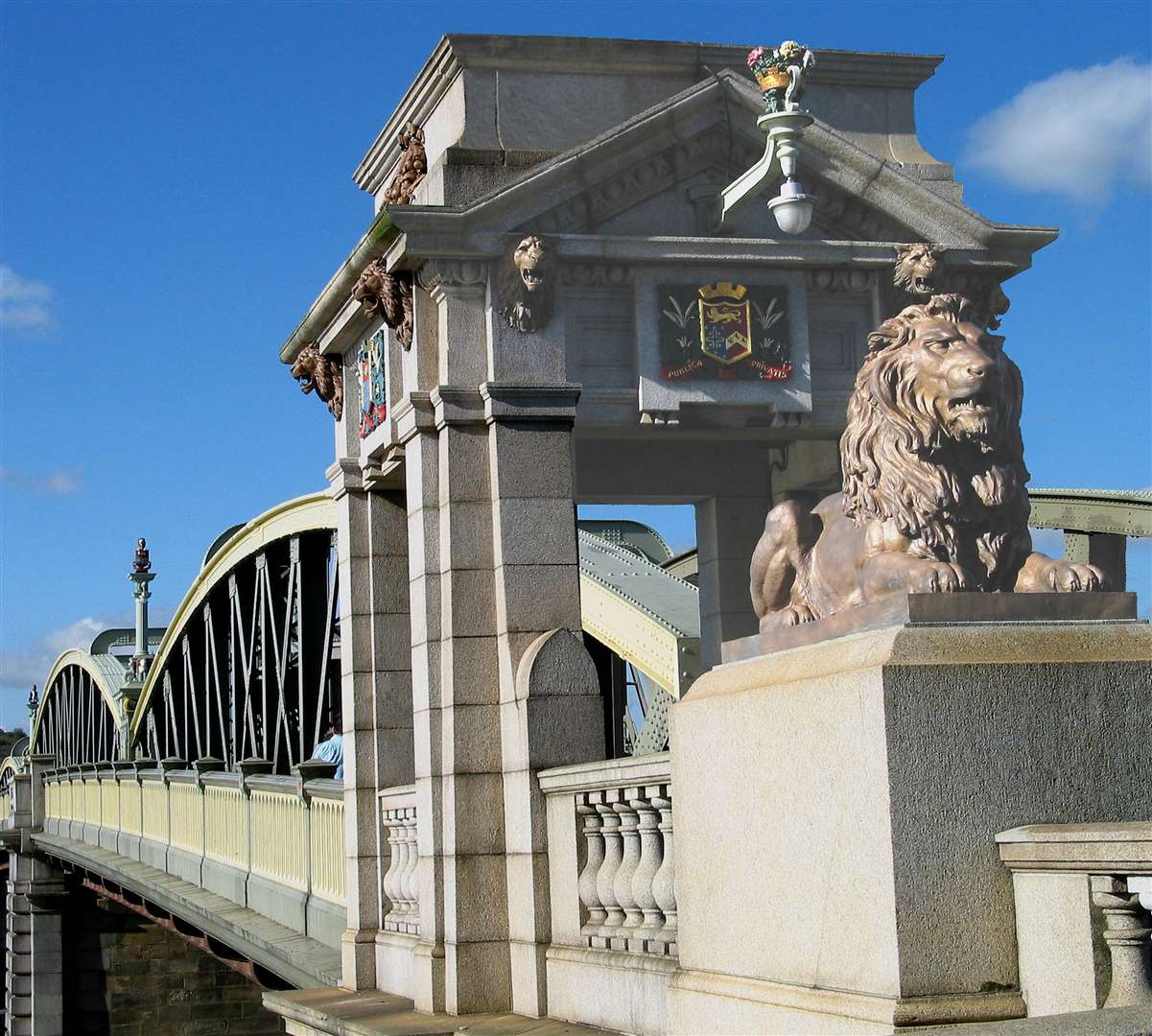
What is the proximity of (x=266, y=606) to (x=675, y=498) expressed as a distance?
15112 millimetres

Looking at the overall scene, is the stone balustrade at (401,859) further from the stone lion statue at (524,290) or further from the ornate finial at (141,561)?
the ornate finial at (141,561)

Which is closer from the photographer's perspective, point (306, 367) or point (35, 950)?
point (306, 367)

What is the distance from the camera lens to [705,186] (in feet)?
40.1

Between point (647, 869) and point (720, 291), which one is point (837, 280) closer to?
point (720, 291)

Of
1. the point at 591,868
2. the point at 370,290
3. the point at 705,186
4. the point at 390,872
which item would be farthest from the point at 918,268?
the point at 390,872

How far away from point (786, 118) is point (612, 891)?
Result: 433cm

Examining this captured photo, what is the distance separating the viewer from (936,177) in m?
12.7

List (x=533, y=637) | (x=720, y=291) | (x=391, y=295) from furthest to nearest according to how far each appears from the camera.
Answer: (x=391, y=295), (x=720, y=291), (x=533, y=637)

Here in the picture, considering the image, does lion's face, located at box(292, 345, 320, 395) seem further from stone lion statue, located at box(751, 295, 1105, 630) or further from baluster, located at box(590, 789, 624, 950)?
stone lion statue, located at box(751, 295, 1105, 630)

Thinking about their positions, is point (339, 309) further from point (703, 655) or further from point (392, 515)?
point (703, 655)

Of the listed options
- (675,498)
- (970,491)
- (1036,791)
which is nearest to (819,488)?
(675,498)

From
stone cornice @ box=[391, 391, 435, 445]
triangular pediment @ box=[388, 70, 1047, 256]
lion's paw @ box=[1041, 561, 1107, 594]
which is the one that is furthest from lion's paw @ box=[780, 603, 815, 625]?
triangular pediment @ box=[388, 70, 1047, 256]

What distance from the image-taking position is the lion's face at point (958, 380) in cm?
705

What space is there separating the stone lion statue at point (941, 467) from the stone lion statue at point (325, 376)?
8.02m
